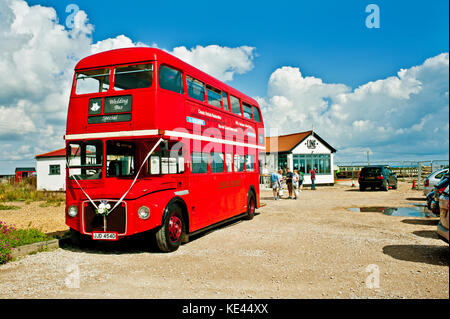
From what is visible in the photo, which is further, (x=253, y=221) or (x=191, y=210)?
(x=253, y=221)

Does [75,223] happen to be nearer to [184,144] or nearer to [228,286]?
[184,144]

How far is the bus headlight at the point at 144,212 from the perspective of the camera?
280 inches

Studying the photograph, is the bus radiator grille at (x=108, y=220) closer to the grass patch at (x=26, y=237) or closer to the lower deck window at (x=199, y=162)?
the grass patch at (x=26, y=237)

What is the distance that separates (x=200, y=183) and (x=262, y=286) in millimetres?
4396

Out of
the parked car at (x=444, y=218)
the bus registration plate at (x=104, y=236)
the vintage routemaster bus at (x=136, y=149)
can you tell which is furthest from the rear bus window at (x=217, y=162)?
the parked car at (x=444, y=218)

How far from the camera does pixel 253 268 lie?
621 cm

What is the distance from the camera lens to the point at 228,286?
17.2 ft

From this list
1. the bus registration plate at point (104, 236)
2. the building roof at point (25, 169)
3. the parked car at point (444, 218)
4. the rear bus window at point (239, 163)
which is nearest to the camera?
the parked car at point (444, 218)

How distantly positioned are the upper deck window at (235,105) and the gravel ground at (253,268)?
422 cm

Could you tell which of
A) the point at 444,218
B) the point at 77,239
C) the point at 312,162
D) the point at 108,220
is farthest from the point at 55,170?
the point at 444,218

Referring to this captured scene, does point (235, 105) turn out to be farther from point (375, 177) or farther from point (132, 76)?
point (375, 177)

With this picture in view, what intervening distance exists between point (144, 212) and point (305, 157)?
29.5 meters
